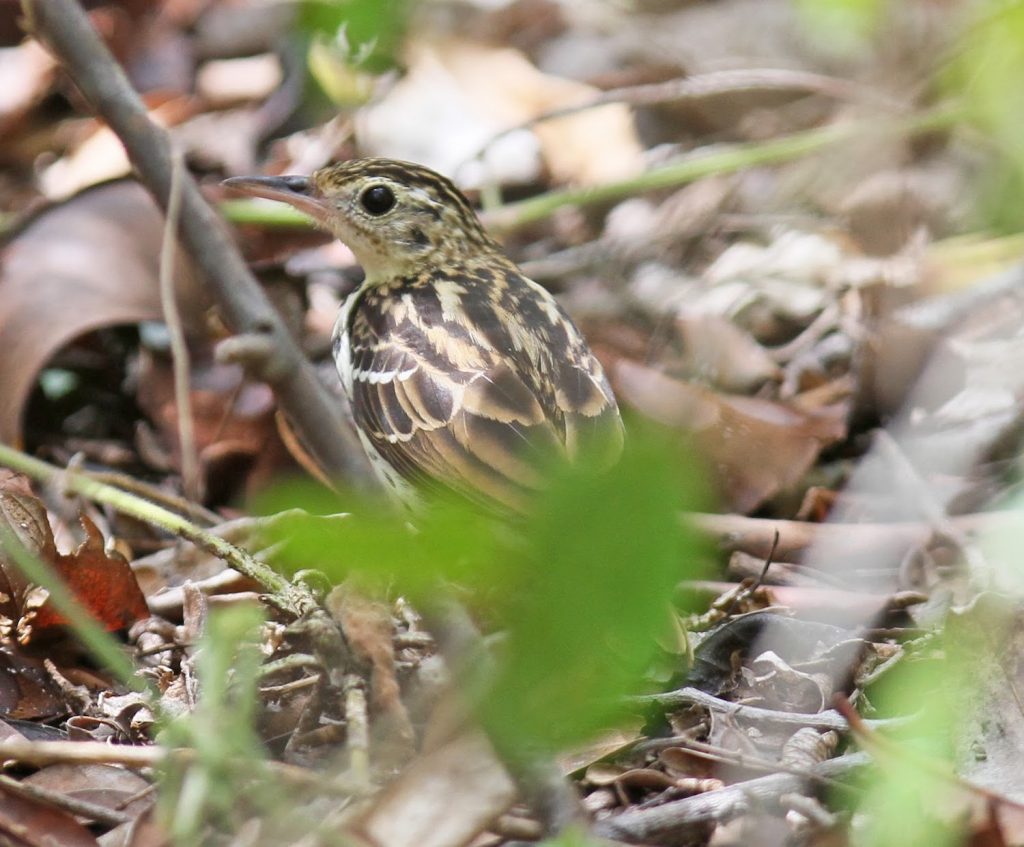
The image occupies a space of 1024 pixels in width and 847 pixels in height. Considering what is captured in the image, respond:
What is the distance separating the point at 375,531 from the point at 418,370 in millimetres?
3155

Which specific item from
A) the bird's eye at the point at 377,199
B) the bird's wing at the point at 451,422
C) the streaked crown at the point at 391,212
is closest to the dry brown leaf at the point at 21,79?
the streaked crown at the point at 391,212

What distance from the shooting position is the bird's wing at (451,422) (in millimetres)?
4184

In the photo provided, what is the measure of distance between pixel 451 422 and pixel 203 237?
132 cm

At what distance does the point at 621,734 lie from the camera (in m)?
3.61

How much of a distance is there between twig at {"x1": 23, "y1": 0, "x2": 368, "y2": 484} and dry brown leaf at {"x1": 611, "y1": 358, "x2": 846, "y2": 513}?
1.11m

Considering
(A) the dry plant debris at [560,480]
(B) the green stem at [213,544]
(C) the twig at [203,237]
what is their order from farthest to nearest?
(C) the twig at [203,237] → (B) the green stem at [213,544] → (A) the dry plant debris at [560,480]

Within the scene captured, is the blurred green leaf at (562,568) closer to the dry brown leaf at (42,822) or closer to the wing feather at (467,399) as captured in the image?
the dry brown leaf at (42,822)

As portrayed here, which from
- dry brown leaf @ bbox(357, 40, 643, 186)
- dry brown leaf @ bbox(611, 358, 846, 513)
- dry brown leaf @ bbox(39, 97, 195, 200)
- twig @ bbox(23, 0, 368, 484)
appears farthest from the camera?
dry brown leaf @ bbox(357, 40, 643, 186)

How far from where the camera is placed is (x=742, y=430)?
515 cm

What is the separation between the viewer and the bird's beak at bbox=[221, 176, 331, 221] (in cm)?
527

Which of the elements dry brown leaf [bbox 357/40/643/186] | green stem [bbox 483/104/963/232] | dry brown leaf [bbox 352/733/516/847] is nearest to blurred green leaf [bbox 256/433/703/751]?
dry brown leaf [bbox 352/733/516/847]

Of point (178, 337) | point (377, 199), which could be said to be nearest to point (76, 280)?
point (178, 337)

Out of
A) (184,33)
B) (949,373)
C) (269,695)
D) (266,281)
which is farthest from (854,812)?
(184,33)

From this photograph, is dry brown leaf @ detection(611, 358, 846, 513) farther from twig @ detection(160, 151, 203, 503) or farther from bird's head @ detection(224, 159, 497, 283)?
twig @ detection(160, 151, 203, 503)
